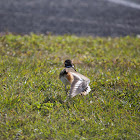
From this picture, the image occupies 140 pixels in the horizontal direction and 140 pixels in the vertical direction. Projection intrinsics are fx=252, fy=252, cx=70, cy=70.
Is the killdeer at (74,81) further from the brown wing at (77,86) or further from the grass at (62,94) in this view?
the grass at (62,94)

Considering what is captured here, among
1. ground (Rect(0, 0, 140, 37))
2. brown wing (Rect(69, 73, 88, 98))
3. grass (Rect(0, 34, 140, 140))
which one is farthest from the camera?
ground (Rect(0, 0, 140, 37))

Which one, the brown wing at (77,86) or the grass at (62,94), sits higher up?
the brown wing at (77,86)

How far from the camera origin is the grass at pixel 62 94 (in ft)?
12.2

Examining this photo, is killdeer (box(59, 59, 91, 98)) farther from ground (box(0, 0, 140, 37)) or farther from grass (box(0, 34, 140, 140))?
ground (box(0, 0, 140, 37))

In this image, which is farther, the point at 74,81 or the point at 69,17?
the point at 69,17

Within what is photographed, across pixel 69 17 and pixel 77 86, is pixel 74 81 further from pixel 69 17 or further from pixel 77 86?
pixel 69 17

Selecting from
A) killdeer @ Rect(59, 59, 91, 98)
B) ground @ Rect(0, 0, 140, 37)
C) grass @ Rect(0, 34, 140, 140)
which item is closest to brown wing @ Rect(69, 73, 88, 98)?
killdeer @ Rect(59, 59, 91, 98)

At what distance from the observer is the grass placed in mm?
3727

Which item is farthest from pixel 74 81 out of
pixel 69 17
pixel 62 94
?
pixel 69 17

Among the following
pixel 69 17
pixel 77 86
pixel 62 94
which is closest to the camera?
pixel 77 86

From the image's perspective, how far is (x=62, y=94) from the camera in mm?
4602

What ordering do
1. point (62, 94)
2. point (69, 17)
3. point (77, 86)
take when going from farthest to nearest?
point (69, 17), point (62, 94), point (77, 86)

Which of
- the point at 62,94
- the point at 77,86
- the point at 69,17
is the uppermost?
the point at 77,86

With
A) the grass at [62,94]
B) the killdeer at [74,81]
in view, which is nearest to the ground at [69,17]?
the grass at [62,94]
